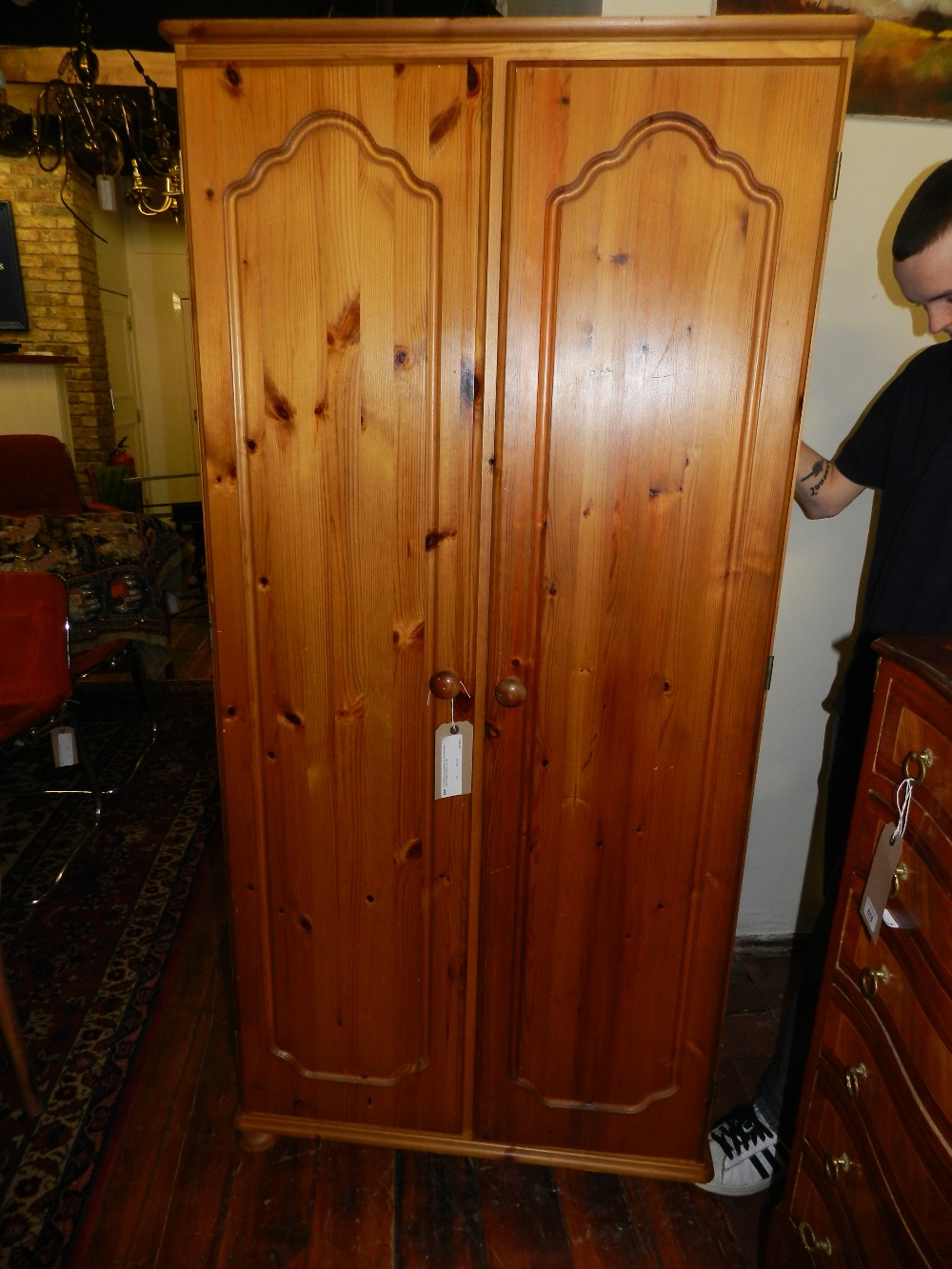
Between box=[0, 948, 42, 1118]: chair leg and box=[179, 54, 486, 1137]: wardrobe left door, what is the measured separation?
0.51 m

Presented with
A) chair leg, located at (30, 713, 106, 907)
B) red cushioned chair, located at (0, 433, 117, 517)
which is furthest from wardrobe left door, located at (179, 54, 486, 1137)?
red cushioned chair, located at (0, 433, 117, 517)

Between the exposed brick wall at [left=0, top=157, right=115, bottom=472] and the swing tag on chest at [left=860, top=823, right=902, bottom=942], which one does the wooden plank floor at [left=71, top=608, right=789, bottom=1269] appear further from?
the exposed brick wall at [left=0, top=157, right=115, bottom=472]

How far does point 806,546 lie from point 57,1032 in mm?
2217

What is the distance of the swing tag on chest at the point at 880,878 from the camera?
3.25 feet

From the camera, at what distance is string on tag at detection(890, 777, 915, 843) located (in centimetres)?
97

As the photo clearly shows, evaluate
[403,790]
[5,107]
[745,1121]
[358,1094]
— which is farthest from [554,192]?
[5,107]

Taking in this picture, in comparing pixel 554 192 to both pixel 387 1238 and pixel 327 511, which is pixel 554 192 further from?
pixel 387 1238

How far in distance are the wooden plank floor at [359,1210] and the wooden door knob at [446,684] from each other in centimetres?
106

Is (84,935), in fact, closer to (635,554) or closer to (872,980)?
(635,554)

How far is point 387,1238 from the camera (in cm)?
148

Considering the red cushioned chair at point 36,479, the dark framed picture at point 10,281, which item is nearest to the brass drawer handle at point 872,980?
the red cushioned chair at point 36,479

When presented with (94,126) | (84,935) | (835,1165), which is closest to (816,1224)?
(835,1165)

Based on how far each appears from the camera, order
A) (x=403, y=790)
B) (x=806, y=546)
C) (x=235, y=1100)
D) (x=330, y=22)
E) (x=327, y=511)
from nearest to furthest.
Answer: (x=330, y=22)
(x=327, y=511)
(x=403, y=790)
(x=235, y=1100)
(x=806, y=546)

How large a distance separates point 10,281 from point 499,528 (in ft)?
20.1
